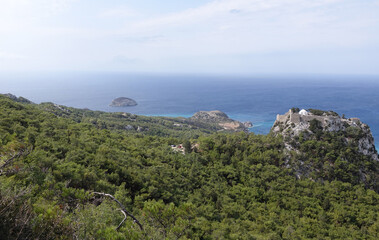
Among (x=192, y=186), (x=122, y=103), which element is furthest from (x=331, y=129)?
(x=122, y=103)

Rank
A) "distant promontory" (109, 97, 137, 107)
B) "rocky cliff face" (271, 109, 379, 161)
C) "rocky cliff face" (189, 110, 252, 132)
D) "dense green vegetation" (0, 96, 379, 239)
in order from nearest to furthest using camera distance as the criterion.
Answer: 1. "dense green vegetation" (0, 96, 379, 239)
2. "rocky cliff face" (271, 109, 379, 161)
3. "rocky cliff face" (189, 110, 252, 132)
4. "distant promontory" (109, 97, 137, 107)

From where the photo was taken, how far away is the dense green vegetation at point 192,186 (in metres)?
7.89

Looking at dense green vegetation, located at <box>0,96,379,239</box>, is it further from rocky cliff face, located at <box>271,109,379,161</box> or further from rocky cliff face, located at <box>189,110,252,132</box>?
rocky cliff face, located at <box>189,110,252,132</box>

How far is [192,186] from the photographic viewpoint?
24.0 metres

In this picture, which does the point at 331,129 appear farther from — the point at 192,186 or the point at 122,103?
the point at 122,103

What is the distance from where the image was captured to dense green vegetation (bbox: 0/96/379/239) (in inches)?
311

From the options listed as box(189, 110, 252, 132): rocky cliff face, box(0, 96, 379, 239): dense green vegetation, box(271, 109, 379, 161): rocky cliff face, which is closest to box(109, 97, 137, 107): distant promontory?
box(189, 110, 252, 132): rocky cliff face

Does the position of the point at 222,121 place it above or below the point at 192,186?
below

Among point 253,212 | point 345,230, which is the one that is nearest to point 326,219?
point 345,230

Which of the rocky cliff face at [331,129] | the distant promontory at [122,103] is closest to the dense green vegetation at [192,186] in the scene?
the rocky cliff face at [331,129]

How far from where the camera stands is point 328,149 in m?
30.7

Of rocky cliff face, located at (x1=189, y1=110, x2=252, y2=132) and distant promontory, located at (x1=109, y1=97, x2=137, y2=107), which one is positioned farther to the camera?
distant promontory, located at (x1=109, y1=97, x2=137, y2=107)

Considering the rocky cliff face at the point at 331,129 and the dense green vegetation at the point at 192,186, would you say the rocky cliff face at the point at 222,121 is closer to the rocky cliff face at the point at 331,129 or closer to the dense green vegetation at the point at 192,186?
the rocky cliff face at the point at 331,129

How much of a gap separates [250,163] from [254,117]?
87.3 meters
